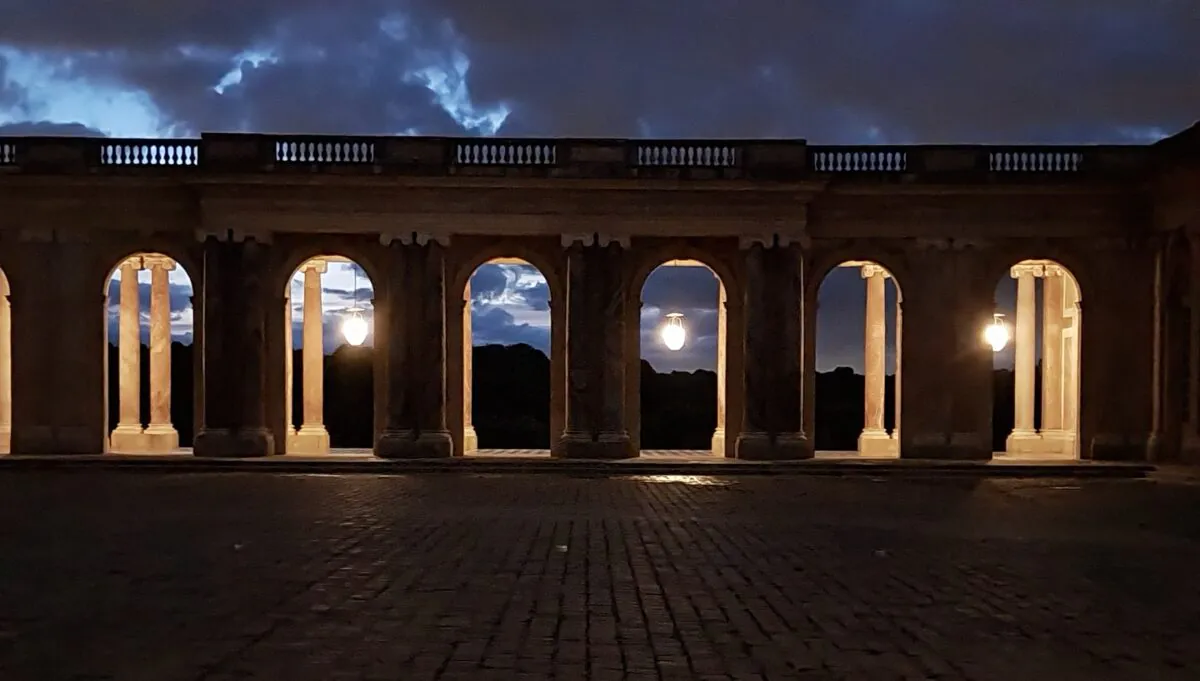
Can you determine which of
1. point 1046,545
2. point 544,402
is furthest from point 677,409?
point 1046,545

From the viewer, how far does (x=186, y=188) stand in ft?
92.5

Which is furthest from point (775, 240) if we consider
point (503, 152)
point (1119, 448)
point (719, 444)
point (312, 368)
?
point (312, 368)

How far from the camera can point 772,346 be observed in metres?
28.6

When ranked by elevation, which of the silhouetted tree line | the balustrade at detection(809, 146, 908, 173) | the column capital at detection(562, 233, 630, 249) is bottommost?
the silhouetted tree line

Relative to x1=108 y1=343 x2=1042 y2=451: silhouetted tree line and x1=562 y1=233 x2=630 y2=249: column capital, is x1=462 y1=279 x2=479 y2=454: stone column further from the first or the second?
x1=108 y1=343 x2=1042 y2=451: silhouetted tree line

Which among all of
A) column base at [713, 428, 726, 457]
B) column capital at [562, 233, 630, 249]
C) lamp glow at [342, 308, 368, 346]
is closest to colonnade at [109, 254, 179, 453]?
lamp glow at [342, 308, 368, 346]

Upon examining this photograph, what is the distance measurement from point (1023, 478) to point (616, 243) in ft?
37.8

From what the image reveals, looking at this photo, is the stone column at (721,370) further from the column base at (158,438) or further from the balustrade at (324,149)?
the column base at (158,438)

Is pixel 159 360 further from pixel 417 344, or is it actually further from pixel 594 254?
pixel 594 254

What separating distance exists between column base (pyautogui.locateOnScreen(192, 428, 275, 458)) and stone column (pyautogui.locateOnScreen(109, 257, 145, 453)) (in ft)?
13.5

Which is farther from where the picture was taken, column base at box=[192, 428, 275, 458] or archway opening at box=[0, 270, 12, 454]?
archway opening at box=[0, 270, 12, 454]

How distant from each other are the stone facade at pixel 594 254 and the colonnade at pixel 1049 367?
2235 mm

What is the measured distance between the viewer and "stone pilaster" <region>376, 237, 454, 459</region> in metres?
28.5

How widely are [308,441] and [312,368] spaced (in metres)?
2.11
